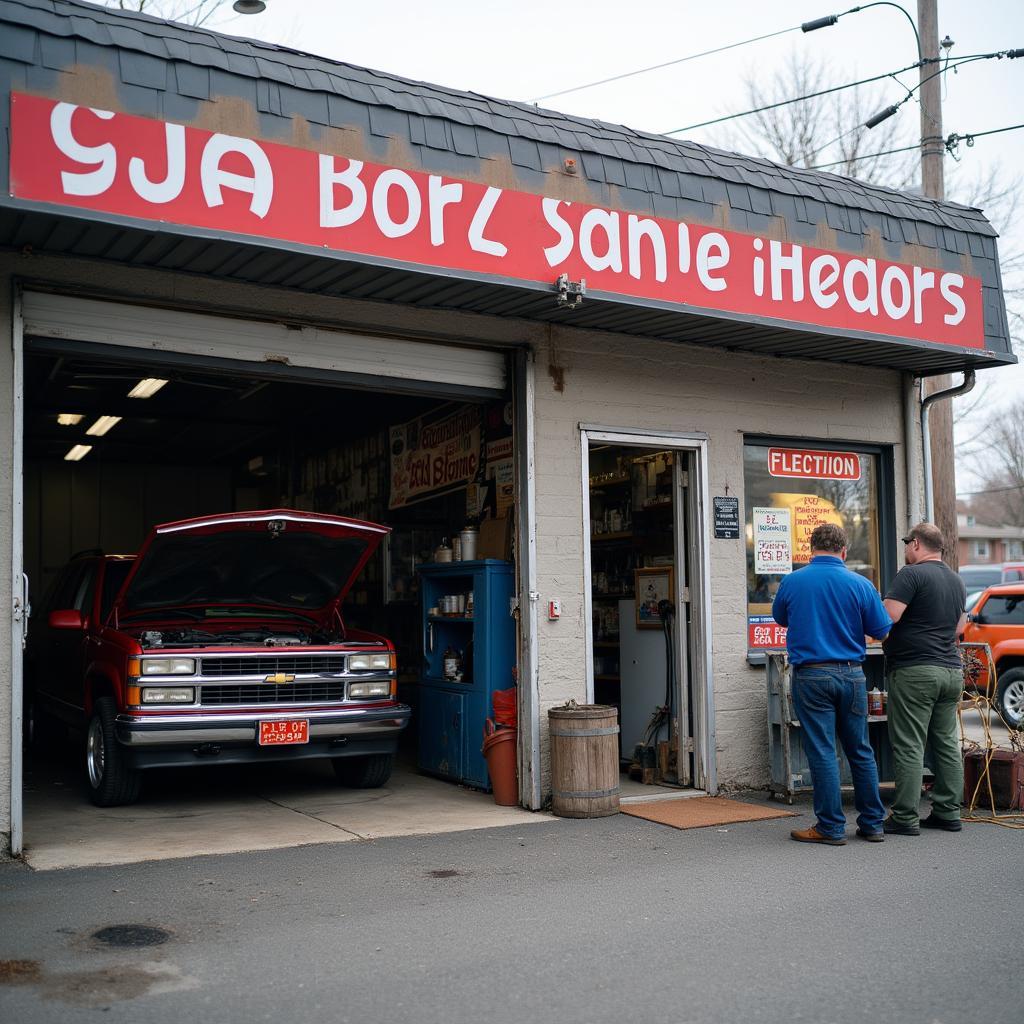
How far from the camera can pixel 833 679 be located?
727 centimetres

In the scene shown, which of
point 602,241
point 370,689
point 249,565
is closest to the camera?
point 602,241

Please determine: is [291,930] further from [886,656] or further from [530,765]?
[886,656]

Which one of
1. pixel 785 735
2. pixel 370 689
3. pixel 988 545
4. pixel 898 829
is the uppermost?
pixel 988 545

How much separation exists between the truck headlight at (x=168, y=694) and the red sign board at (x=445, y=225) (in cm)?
322

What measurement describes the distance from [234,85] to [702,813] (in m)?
5.75

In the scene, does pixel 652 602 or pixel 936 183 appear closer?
pixel 652 602

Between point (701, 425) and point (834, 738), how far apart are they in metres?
2.98

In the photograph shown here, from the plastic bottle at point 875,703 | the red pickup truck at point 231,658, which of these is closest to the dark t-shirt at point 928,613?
the plastic bottle at point 875,703

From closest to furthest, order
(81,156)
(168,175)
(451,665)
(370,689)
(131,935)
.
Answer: (131,935), (81,156), (168,175), (370,689), (451,665)

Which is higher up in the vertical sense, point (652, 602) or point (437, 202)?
point (437, 202)

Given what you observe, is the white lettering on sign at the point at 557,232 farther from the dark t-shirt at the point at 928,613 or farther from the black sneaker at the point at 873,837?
the black sneaker at the point at 873,837

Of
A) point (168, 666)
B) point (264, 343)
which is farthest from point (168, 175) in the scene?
point (168, 666)

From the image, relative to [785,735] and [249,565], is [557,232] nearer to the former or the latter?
[249,565]

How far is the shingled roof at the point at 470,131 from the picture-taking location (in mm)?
6191
